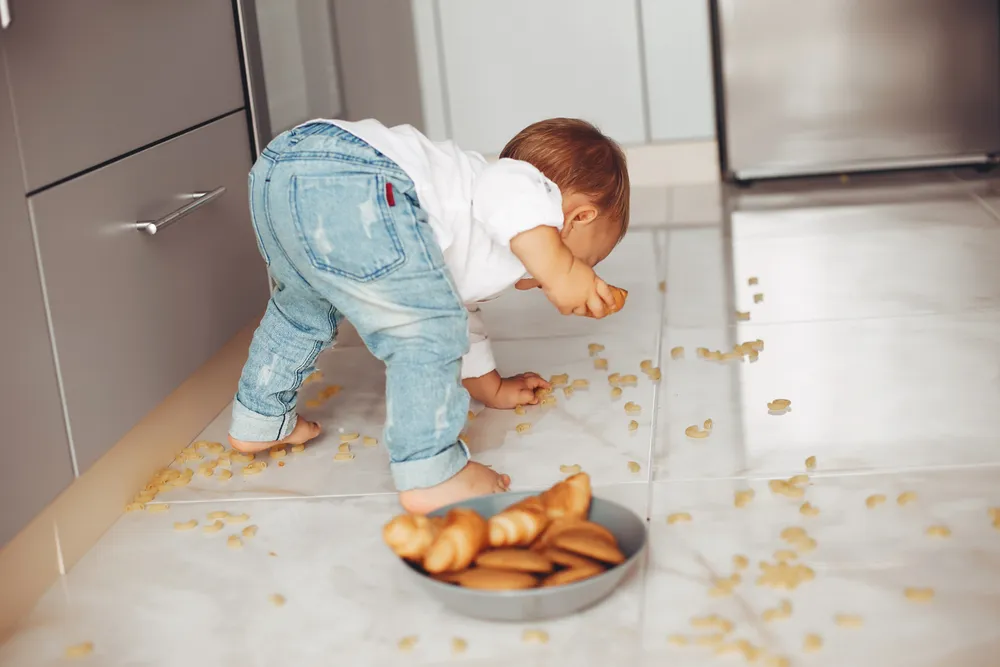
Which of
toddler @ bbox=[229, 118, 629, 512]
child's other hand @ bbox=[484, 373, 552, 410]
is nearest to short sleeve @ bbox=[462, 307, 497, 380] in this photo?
child's other hand @ bbox=[484, 373, 552, 410]

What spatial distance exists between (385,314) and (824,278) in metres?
1.02

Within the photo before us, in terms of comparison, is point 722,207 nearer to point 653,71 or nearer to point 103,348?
point 653,71

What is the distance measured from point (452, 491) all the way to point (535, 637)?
29 cm

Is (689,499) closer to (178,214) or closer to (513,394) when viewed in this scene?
(513,394)

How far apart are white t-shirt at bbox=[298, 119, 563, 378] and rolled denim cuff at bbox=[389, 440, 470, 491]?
243 mm

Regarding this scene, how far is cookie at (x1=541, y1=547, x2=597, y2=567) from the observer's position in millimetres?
1031

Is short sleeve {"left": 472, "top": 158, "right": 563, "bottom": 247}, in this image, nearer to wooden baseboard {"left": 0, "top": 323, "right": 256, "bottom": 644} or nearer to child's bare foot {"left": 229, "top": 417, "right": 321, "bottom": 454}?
child's bare foot {"left": 229, "top": 417, "right": 321, "bottom": 454}

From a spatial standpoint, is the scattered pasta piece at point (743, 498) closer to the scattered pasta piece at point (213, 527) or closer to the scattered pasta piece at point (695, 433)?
the scattered pasta piece at point (695, 433)

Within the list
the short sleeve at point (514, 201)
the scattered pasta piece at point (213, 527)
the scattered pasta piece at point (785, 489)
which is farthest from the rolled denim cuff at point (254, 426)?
the scattered pasta piece at point (785, 489)

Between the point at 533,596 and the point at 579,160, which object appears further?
the point at 579,160

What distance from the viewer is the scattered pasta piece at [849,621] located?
999 millimetres

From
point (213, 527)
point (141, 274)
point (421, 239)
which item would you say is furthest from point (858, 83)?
point (213, 527)

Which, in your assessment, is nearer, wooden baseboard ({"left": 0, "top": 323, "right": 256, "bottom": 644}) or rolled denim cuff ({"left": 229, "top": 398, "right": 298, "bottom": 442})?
wooden baseboard ({"left": 0, "top": 323, "right": 256, "bottom": 644})

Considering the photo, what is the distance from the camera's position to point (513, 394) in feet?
5.32
